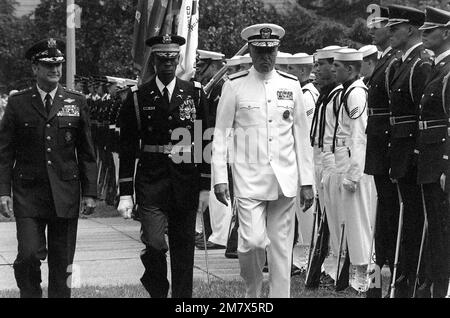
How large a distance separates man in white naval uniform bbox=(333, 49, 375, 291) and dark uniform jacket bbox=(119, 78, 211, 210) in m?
2.01

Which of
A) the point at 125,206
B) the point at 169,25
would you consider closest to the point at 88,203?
the point at 125,206

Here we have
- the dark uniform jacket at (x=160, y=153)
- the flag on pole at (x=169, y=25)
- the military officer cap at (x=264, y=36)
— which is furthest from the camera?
the flag on pole at (x=169, y=25)

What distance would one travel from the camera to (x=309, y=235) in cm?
1146

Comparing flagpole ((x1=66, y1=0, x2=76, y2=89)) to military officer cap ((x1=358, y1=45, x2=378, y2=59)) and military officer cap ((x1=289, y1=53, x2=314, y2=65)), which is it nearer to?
military officer cap ((x1=289, y1=53, x2=314, y2=65))

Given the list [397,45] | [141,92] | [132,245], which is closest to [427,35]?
[397,45]

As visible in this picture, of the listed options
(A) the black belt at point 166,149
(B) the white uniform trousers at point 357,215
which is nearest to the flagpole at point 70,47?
(B) the white uniform trousers at point 357,215

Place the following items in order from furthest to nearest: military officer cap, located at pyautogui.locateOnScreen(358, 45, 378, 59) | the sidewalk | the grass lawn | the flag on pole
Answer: the flag on pole
military officer cap, located at pyautogui.locateOnScreen(358, 45, 378, 59)
the sidewalk
the grass lawn

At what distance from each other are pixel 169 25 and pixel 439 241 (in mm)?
4948

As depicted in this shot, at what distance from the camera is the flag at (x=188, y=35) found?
475 inches

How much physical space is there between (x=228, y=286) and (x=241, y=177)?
1.89 metres

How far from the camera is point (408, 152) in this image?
8641mm

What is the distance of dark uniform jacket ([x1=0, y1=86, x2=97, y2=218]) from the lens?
8367 mm

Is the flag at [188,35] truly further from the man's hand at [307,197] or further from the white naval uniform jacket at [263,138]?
the man's hand at [307,197]

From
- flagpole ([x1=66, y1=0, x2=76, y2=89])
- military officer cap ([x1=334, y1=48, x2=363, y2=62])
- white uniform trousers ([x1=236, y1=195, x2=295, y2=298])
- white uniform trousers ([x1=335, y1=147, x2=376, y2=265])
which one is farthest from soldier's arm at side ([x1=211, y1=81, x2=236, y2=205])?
flagpole ([x1=66, y1=0, x2=76, y2=89])
